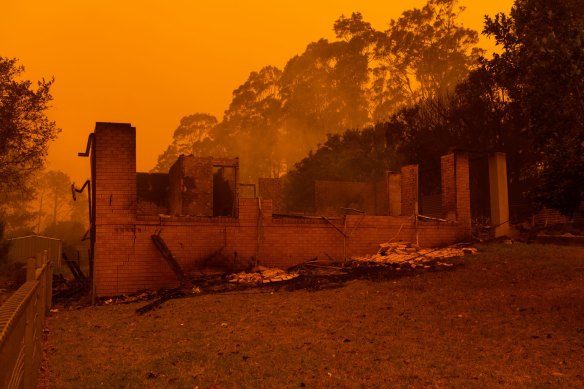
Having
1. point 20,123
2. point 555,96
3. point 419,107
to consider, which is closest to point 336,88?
point 419,107

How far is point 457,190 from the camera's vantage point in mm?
16375

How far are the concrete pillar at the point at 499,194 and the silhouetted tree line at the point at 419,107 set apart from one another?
3.04 ft

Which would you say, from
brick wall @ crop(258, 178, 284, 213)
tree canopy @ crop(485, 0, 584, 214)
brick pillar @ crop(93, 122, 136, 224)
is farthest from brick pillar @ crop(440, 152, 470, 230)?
brick wall @ crop(258, 178, 284, 213)

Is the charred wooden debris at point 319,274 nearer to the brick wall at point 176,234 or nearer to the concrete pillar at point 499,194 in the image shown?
the brick wall at point 176,234

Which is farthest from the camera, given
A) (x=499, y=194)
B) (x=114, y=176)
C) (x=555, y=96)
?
(x=499, y=194)

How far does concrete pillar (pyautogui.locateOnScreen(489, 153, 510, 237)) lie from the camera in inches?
695

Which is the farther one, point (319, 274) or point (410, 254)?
point (410, 254)

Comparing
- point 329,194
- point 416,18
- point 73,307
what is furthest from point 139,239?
point 416,18

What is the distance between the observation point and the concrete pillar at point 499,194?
1766 centimetres

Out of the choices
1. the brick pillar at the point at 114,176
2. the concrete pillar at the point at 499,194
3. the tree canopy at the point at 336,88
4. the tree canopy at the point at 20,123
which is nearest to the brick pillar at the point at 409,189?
the concrete pillar at the point at 499,194

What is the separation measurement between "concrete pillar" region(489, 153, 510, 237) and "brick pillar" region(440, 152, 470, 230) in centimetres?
187

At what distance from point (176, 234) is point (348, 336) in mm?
6969

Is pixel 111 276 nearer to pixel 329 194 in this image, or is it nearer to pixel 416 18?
pixel 329 194

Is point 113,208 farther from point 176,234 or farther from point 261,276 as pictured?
point 261,276
